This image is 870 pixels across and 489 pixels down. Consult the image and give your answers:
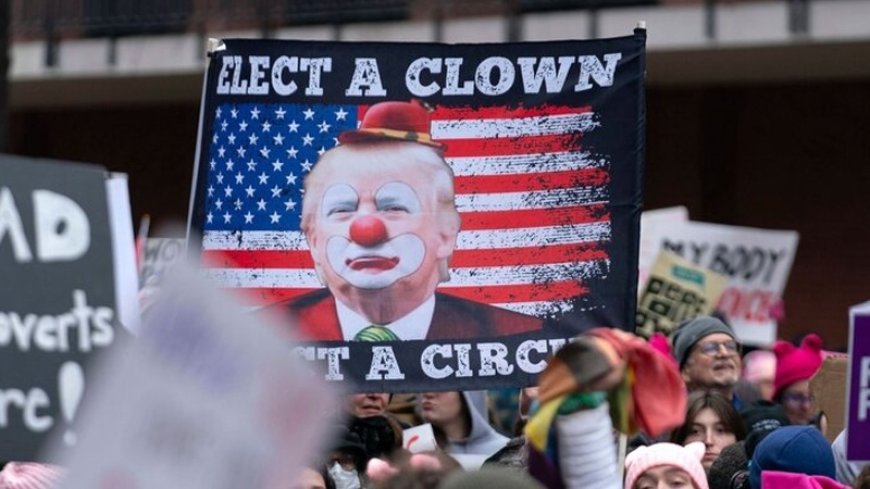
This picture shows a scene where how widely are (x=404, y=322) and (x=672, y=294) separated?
4.77m

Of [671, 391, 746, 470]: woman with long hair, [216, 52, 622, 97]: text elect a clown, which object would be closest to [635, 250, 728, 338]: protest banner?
[671, 391, 746, 470]: woman with long hair

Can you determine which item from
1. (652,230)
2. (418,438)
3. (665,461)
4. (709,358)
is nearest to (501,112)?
(665,461)

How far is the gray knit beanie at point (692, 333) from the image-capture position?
26.5 feet

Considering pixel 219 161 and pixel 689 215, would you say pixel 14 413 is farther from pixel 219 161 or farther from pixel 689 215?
pixel 689 215

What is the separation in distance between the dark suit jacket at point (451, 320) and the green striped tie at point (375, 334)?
0.21 feet

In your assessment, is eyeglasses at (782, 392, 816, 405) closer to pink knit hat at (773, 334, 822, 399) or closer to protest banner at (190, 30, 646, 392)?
pink knit hat at (773, 334, 822, 399)

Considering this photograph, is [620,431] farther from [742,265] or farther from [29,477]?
[742,265]

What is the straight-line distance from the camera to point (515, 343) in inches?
247

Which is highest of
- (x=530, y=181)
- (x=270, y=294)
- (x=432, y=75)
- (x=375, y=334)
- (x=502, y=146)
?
(x=432, y=75)

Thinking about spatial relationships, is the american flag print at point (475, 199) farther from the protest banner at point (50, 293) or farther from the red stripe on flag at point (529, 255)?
the protest banner at point (50, 293)

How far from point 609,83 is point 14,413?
287cm

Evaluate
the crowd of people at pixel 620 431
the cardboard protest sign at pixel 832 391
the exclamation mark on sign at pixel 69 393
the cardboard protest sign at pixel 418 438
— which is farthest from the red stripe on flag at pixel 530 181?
the exclamation mark on sign at pixel 69 393

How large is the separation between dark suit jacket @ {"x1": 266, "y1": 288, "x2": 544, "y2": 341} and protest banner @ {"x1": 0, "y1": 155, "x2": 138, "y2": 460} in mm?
2225

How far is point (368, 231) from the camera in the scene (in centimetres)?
628
